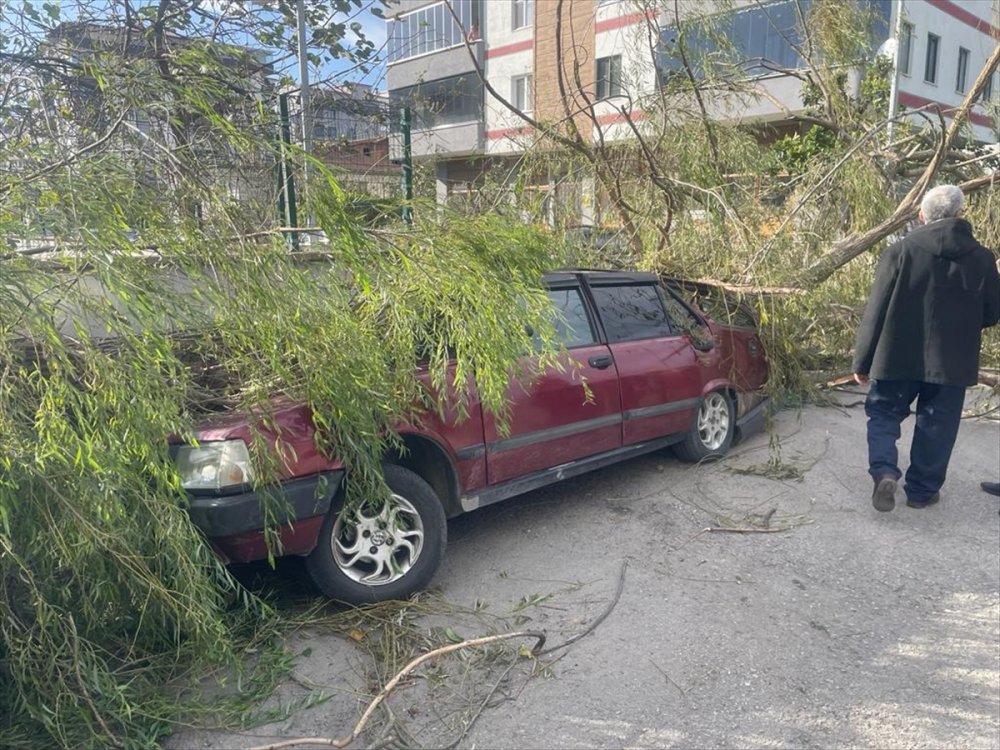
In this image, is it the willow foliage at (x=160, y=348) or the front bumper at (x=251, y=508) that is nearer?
the willow foliage at (x=160, y=348)

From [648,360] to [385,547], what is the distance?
7.97 feet

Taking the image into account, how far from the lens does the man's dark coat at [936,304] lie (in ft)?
16.0

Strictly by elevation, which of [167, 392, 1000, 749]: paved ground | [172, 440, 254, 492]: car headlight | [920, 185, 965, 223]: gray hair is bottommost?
[167, 392, 1000, 749]: paved ground

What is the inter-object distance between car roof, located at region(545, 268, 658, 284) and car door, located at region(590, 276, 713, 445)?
13 millimetres

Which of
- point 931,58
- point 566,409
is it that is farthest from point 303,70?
point 931,58

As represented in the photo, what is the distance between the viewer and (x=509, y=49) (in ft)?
96.4

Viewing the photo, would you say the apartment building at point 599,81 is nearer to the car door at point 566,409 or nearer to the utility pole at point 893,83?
the utility pole at point 893,83

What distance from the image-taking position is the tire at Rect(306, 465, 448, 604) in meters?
3.68

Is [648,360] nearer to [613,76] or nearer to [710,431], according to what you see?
[710,431]

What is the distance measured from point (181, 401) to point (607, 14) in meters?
7.22

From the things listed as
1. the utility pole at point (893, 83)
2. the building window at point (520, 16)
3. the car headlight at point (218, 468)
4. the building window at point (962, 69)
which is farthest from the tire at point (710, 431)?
the building window at point (520, 16)

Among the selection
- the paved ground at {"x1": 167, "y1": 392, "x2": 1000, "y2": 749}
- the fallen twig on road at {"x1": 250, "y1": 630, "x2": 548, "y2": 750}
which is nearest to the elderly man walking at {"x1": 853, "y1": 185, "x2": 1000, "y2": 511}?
the paved ground at {"x1": 167, "y1": 392, "x2": 1000, "y2": 749}

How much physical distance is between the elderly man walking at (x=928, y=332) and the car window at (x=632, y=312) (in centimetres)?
136

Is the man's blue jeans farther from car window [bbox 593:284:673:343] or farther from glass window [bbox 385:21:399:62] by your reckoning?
glass window [bbox 385:21:399:62]
